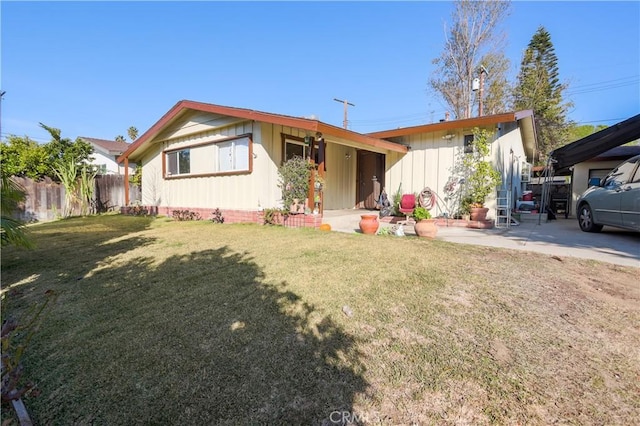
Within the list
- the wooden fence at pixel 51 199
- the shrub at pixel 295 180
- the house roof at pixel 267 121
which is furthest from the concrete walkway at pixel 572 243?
the wooden fence at pixel 51 199

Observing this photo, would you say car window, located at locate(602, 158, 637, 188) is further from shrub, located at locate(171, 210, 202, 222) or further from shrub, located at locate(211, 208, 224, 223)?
shrub, located at locate(171, 210, 202, 222)

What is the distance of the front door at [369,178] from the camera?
10.9 metres

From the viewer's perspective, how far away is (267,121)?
7.24 metres

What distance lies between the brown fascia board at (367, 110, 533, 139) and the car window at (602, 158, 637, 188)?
2413mm

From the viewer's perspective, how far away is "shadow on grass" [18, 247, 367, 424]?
1.53m

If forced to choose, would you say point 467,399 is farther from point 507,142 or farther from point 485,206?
point 507,142

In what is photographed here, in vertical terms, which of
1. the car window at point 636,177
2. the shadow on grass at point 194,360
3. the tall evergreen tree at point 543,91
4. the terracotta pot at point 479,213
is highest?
the tall evergreen tree at point 543,91

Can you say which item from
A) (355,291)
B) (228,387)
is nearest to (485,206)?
(355,291)

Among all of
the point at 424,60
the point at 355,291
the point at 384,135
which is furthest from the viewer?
the point at 424,60

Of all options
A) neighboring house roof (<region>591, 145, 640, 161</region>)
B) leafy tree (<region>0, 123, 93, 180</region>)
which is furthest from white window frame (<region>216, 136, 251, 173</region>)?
neighboring house roof (<region>591, 145, 640, 161</region>)

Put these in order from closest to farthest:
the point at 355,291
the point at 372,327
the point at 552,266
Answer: the point at 372,327
the point at 355,291
the point at 552,266

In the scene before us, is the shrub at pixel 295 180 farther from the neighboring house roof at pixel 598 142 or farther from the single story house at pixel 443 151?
the neighboring house roof at pixel 598 142

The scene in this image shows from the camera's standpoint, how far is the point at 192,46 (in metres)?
11.0

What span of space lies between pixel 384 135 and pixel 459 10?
12675mm
